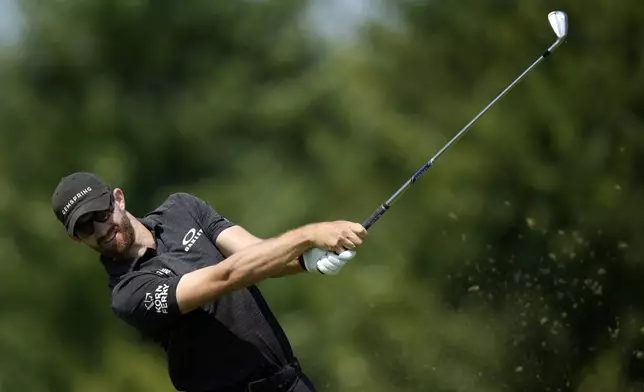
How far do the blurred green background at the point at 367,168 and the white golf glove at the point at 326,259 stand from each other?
600 cm

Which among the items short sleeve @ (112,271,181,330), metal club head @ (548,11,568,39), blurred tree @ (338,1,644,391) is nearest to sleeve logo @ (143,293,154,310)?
short sleeve @ (112,271,181,330)

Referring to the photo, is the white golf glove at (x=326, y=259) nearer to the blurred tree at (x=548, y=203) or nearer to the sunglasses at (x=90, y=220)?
the sunglasses at (x=90, y=220)

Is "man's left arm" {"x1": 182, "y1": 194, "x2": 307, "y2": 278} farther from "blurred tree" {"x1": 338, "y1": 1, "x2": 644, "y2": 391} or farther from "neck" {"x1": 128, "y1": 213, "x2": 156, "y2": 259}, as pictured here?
"blurred tree" {"x1": 338, "y1": 1, "x2": 644, "y2": 391}

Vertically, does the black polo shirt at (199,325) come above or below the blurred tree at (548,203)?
below

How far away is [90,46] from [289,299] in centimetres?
406

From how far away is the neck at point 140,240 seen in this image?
13.0 ft

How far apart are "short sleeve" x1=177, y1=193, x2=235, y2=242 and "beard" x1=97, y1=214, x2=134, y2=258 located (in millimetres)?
285

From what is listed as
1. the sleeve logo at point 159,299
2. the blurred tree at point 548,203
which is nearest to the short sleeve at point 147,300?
the sleeve logo at point 159,299

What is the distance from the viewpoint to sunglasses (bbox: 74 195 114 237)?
3.87 metres

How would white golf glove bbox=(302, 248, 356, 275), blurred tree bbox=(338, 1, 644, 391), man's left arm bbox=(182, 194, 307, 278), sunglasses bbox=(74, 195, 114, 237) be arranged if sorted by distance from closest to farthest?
white golf glove bbox=(302, 248, 356, 275) < sunglasses bbox=(74, 195, 114, 237) < man's left arm bbox=(182, 194, 307, 278) < blurred tree bbox=(338, 1, 644, 391)

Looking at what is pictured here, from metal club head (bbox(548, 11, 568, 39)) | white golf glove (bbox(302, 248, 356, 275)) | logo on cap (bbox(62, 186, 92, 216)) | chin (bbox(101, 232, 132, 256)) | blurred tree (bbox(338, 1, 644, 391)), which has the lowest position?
white golf glove (bbox(302, 248, 356, 275))

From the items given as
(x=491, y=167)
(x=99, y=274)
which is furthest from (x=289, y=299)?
(x=491, y=167)

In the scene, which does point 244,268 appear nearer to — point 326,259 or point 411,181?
point 326,259

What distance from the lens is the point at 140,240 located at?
3.98 meters
